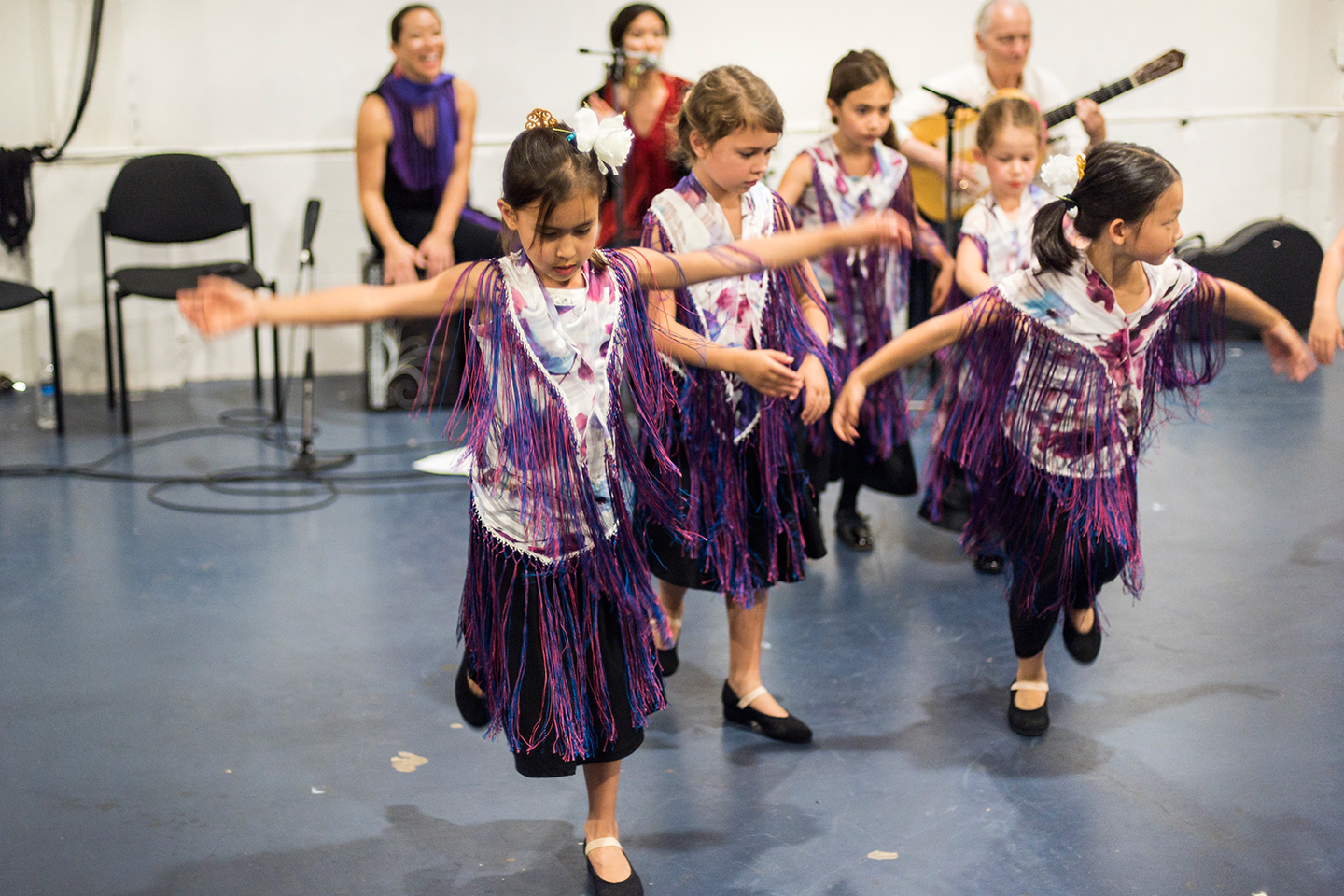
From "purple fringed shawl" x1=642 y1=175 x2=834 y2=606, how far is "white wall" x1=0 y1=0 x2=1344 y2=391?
11.5ft

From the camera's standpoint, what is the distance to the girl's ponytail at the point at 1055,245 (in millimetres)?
2297

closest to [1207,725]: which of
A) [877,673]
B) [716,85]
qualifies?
[877,673]

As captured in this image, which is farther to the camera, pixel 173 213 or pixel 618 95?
pixel 173 213

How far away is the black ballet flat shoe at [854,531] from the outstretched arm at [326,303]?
1951mm

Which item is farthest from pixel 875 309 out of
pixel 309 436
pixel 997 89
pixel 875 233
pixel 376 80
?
pixel 376 80

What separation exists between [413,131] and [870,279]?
7.38ft

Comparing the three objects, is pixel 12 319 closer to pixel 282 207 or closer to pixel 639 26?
pixel 282 207

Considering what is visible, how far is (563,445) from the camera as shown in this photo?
74.5 inches

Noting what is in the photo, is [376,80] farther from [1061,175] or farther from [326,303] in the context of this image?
[326,303]

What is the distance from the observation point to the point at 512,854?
2.10 meters

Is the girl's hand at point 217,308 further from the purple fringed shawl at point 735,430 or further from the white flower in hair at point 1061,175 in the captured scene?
the white flower in hair at point 1061,175

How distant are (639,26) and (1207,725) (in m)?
2.72

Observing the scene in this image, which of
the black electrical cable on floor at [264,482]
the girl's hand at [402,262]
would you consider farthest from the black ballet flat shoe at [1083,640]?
the girl's hand at [402,262]

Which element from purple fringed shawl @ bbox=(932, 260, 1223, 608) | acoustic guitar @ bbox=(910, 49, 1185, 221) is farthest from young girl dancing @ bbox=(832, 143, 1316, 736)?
acoustic guitar @ bbox=(910, 49, 1185, 221)
